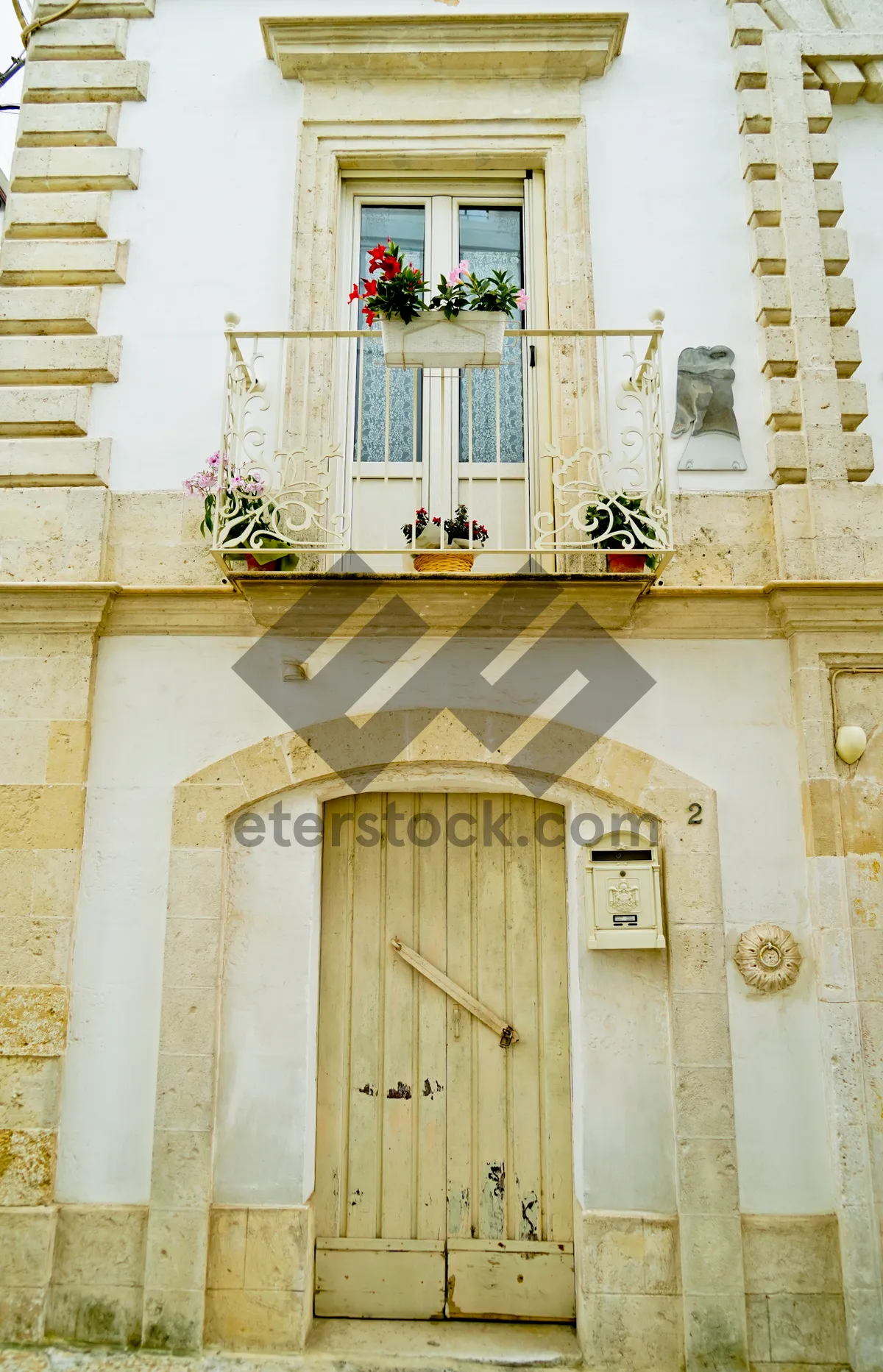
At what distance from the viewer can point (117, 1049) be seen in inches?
154

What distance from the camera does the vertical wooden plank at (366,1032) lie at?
4.01 m

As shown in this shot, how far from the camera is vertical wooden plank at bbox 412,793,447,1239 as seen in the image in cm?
402

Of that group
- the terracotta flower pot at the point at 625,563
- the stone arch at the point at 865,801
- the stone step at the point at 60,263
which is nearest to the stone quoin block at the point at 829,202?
the terracotta flower pot at the point at 625,563

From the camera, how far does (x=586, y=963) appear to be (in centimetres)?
396

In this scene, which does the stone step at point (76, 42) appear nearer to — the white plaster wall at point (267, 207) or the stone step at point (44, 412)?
the white plaster wall at point (267, 207)

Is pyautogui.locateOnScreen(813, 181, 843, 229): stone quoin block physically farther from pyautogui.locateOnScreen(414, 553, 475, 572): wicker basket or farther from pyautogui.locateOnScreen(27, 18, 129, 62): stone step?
pyautogui.locateOnScreen(27, 18, 129, 62): stone step

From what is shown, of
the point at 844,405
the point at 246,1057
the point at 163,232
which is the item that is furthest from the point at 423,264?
the point at 246,1057

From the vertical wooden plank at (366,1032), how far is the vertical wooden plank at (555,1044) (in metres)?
0.72

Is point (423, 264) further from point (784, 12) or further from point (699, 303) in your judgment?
point (784, 12)

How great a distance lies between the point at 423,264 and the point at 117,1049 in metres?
4.04

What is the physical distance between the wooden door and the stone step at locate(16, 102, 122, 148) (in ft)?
12.1

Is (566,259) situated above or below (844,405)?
above

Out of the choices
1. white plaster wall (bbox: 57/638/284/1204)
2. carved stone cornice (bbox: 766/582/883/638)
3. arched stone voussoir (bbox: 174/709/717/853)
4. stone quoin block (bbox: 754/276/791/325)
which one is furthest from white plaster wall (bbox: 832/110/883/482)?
white plaster wall (bbox: 57/638/284/1204)

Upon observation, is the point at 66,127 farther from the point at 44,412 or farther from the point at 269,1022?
the point at 269,1022
